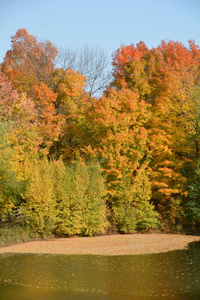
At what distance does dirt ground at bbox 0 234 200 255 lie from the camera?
2180 centimetres

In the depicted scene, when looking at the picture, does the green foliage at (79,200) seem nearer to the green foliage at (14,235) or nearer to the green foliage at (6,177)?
the green foliage at (14,235)

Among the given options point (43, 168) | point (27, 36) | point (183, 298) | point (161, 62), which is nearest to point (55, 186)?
point (43, 168)

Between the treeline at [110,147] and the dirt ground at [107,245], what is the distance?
2.04 metres

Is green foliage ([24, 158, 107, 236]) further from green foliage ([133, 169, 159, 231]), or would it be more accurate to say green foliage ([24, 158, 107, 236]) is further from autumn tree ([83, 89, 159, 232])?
green foliage ([133, 169, 159, 231])

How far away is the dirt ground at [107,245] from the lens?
71.5 feet

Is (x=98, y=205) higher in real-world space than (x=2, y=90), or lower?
lower

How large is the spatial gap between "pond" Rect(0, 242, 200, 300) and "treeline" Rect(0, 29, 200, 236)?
26.0 feet

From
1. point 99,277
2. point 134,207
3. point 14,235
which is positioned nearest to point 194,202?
point 134,207

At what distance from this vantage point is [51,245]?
2355 centimetres

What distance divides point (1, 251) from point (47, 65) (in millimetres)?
27685

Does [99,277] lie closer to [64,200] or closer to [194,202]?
[64,200]

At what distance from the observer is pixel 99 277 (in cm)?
1547

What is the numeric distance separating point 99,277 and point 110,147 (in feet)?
56.2

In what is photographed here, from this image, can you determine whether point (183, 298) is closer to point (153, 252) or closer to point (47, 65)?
point (153, 252)
